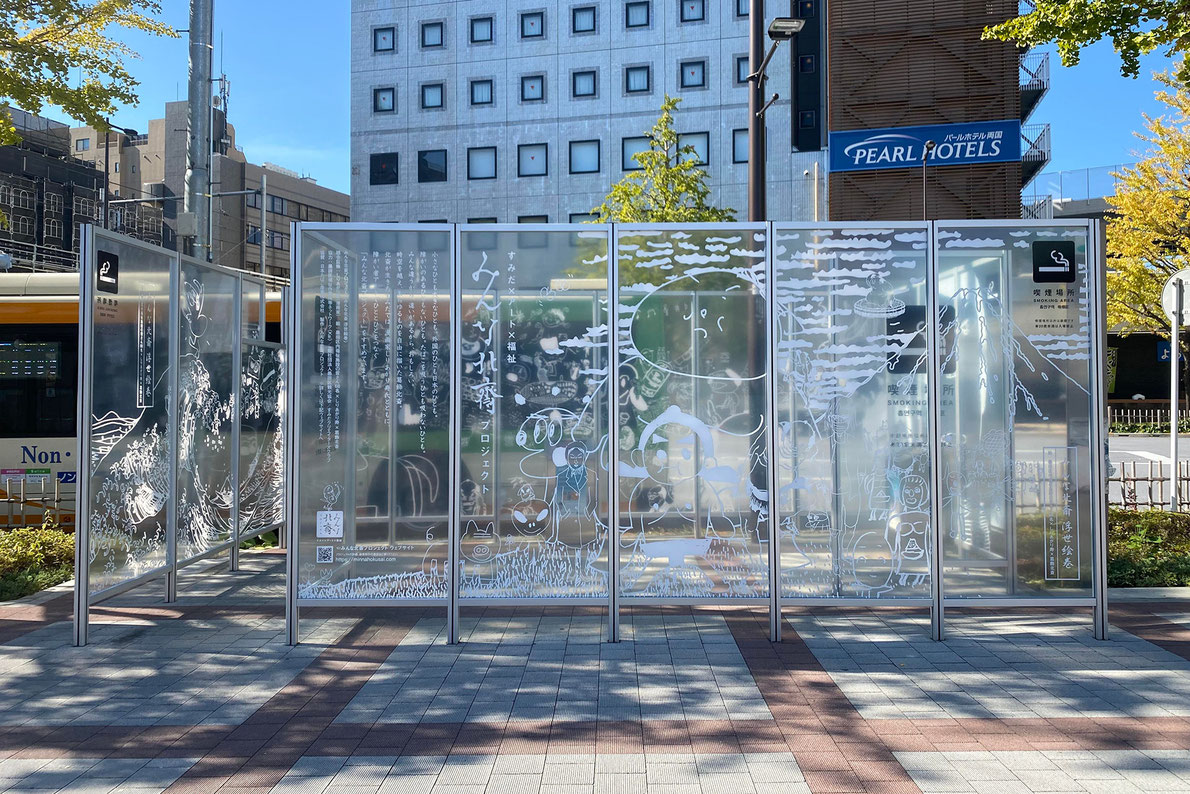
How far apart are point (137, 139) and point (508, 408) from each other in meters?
66.5

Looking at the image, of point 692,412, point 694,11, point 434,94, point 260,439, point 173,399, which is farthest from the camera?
point 434,94

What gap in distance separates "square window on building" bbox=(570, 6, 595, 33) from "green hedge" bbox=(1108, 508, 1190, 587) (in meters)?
31.2

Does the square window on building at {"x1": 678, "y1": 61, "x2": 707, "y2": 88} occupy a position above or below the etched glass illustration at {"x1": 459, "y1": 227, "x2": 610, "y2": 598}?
above

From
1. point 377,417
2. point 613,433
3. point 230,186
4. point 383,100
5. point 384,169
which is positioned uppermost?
point 230,186

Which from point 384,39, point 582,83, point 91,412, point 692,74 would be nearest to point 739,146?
point 692,74

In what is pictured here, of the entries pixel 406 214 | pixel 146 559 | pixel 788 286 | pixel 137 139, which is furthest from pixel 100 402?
pixel 137 139

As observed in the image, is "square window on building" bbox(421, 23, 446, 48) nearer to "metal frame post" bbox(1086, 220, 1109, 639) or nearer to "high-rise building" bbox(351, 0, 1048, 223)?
"high-rise building" bbox(351, 0, 1048, 223)

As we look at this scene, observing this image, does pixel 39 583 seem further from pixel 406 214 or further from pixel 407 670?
pixel 406 214

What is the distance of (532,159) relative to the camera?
3788 cm

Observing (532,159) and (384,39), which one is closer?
(532,159)

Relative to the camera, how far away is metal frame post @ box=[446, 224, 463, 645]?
6.93 m

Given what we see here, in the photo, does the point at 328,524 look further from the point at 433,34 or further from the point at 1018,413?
the point at 433,34

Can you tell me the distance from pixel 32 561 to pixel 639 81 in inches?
1237

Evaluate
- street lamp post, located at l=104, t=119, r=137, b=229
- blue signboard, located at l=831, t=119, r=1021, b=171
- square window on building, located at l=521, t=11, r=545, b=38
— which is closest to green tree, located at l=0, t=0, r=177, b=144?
street lamp post, located at l=104, t=119, r=137, b=229
